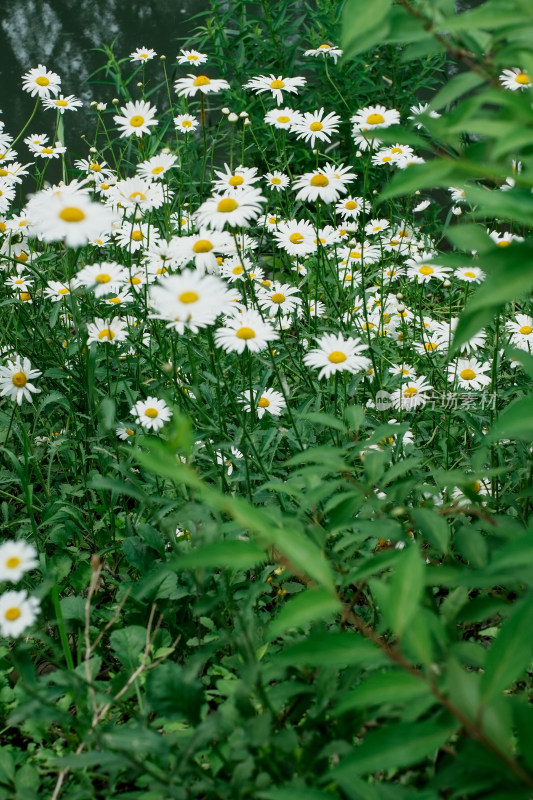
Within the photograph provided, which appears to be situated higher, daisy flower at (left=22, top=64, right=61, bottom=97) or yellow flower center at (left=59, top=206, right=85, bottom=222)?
daisy flower at (left=22, top=64, right=61, bottom=97)

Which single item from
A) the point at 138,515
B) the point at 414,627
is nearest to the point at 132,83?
the point at 138,515

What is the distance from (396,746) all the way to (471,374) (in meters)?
1.56

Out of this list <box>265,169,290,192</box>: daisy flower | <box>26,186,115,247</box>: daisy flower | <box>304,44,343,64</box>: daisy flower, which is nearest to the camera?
<box>26,186,115,247</box>: daisy flower

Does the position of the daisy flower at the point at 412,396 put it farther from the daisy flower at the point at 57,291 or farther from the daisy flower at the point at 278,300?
the daisy flower at the point at 57,291

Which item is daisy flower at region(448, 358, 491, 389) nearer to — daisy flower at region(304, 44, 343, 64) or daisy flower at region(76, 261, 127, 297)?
daisy flower at region(76, 261, 127, 297)

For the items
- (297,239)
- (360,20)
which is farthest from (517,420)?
(297,239)

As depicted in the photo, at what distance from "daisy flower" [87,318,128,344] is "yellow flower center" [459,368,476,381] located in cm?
92

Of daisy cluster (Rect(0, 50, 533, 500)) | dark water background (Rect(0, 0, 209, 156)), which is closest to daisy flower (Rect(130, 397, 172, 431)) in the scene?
daisy cluster (Rect(0, 50, 533, 500))

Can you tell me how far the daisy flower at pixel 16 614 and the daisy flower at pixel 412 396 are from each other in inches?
48.0

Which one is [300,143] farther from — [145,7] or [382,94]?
[145,7]

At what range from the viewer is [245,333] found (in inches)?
62.5

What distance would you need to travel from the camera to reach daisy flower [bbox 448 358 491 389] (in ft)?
6.90

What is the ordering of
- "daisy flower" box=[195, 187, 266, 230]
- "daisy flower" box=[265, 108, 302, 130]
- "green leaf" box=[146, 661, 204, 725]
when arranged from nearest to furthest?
"green leaf" box=[146, 661, 204, 725]
"daisy flower" box=[195, 187, 266, 230]
"daisy flower" box=[265, 108, 302, 130]

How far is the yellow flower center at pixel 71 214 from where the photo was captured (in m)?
1.10
